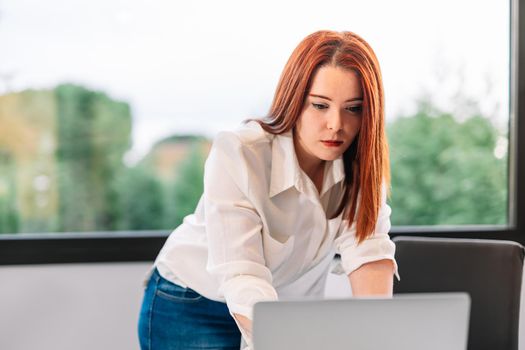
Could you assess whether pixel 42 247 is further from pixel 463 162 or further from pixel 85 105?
pixel 463 162

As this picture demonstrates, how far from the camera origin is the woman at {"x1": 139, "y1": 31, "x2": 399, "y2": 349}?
4.69 ft

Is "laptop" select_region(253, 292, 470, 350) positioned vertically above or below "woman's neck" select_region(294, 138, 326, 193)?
below

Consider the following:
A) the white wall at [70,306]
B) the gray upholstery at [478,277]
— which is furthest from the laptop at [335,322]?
the white wall at [70,306]

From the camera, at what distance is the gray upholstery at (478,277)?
1.88m

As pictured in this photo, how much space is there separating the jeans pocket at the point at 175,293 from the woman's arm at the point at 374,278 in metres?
0.39

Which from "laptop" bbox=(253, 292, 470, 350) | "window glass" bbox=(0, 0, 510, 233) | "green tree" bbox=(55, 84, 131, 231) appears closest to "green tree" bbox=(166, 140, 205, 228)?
"window glass" bbox=(0, 0, 510, 233)

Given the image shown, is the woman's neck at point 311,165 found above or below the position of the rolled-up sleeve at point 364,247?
above

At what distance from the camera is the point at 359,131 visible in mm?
1500

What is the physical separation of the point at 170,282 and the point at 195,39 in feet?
4.26

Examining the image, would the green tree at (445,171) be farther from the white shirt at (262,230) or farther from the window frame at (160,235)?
the white shirt at (262,230)

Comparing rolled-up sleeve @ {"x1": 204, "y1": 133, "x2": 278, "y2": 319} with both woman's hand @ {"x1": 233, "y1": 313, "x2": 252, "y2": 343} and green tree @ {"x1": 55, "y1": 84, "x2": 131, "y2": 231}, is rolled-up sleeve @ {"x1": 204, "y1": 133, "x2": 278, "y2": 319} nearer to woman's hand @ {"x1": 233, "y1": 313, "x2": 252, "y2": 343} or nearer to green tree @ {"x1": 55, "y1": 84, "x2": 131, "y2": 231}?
woman's hand @ {"x1": 233, "y1": 313, "x2": 252, "y2": 343}

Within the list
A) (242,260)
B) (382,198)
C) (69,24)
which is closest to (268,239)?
(242,260)

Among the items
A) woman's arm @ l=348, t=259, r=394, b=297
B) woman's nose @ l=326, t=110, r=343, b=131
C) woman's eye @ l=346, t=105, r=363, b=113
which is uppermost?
woman's eye @ l=346, t=105, r=363, b=113

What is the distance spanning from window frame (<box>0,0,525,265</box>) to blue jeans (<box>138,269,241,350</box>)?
97 cm
